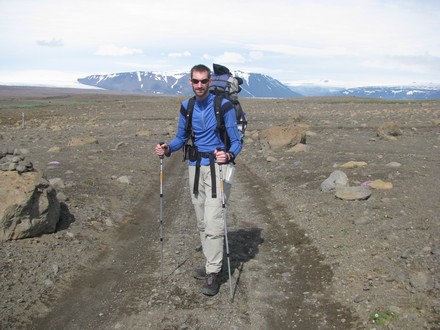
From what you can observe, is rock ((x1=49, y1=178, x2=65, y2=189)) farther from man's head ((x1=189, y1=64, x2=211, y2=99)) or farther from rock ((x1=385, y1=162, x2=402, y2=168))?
rock ((x1=385, y1=162, x2=402, y2=168))

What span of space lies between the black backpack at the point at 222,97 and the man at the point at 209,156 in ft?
0.24

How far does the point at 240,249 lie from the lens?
9.84 metres

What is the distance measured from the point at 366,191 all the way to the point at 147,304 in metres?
7.47

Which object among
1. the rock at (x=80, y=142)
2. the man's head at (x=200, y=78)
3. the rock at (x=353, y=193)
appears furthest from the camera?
the rock at (x=80, y=142)

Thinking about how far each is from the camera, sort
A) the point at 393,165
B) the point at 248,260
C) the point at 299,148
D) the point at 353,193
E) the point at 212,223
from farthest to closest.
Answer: the point at 299,148 → the point at 393,165 → the point at 353,193 → the point at 248,260 → the point at 212,223

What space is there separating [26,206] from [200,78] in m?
5.01

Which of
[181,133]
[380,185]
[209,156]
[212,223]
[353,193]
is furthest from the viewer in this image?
[380,185]

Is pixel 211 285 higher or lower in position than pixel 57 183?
lower

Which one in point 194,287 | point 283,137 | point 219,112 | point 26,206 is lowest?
point 194,287

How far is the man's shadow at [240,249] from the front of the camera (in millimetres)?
8551

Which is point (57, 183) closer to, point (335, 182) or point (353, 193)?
point (335, 182)

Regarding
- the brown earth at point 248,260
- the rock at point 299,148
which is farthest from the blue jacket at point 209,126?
the rock at point 299,148

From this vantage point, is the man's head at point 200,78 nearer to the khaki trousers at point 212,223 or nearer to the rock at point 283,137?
the khaki trousers at point 212,223

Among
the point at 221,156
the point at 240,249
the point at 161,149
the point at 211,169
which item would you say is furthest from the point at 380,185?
the point at 161,149
